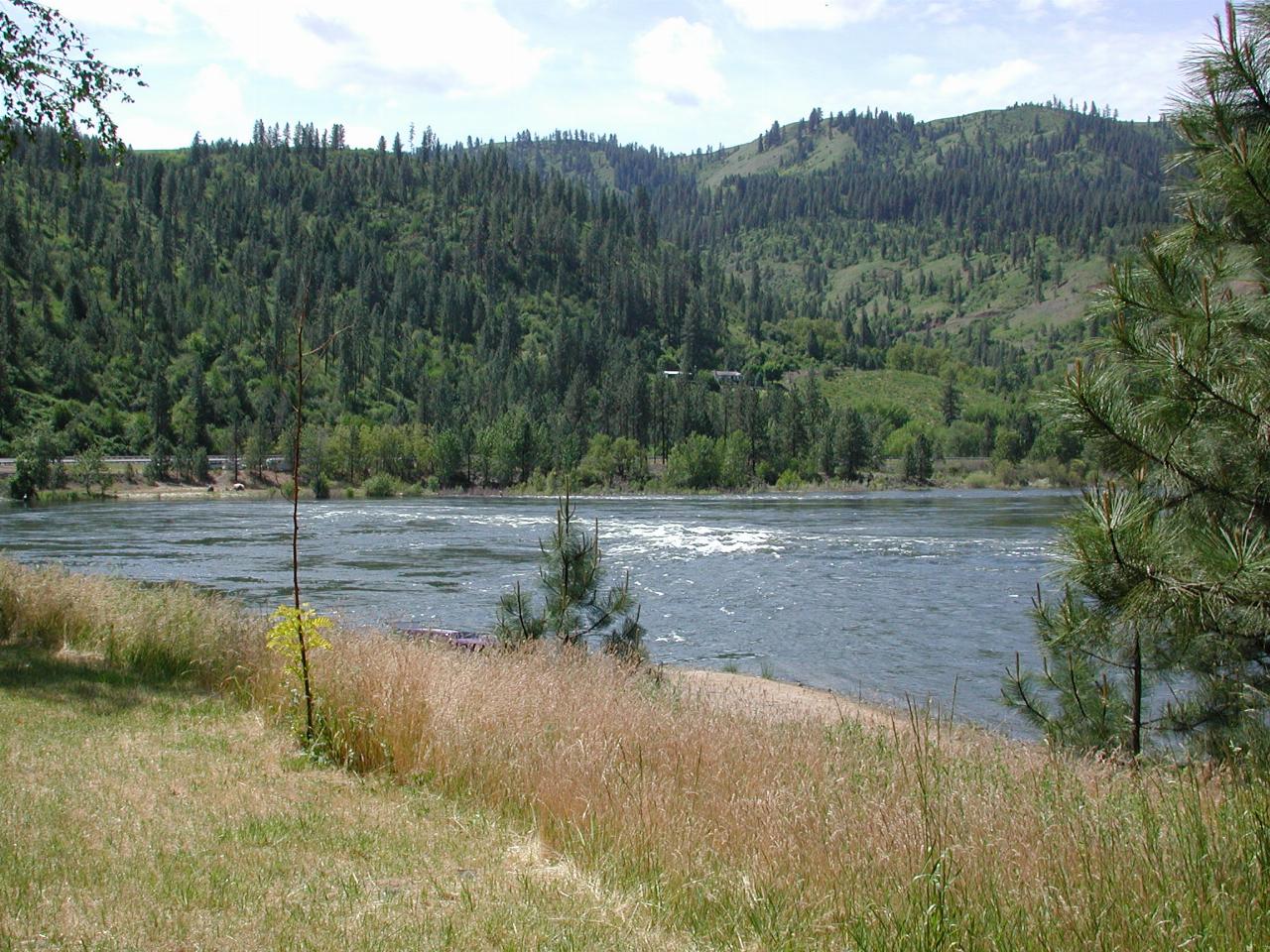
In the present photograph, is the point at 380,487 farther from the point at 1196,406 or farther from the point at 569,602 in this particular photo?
the point at 1196,406

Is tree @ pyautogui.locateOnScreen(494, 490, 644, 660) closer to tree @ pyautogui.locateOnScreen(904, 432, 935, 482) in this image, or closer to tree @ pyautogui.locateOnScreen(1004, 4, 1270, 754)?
tree @ pyautogui.locateOnScreen(1004, 4, 1270, 754)

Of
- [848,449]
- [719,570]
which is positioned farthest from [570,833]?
[848,449]

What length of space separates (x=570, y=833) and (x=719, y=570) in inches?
1306

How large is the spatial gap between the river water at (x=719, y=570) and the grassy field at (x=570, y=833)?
6.36 feet

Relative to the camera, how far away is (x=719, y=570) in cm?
3878

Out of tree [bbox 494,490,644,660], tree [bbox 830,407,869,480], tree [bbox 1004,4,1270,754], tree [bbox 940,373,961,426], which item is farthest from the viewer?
tree [bbox 940,373,961,426]

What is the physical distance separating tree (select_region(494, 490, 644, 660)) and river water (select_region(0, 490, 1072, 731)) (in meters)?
2.08

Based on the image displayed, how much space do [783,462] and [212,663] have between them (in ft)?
360

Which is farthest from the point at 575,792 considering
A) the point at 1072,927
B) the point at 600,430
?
the point at 600,430

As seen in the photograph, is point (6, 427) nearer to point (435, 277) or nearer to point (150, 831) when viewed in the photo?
point (435, 277)

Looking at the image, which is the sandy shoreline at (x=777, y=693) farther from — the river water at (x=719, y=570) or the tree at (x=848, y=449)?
the tree at (x=848, y=449)

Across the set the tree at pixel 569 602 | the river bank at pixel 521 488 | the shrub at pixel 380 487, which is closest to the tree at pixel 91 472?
the river bank at pixel 521 488

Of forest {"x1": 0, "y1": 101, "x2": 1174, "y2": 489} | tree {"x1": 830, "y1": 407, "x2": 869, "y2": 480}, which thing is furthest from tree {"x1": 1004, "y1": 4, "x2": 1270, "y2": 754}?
tree {"x1": 830, "y1": 407, "x2": 869, "y2": 480}

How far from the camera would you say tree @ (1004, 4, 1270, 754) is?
16.9 feet
